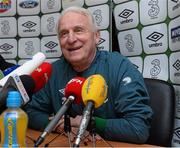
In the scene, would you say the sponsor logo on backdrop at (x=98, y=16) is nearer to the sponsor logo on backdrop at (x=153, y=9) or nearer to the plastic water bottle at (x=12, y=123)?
the sponsor logo on backdrop at (x=153, y=9)

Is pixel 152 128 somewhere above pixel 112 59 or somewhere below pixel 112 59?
below

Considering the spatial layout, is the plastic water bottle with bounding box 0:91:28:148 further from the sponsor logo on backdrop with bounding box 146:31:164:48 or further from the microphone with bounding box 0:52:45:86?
the sponsor logo on backdrop with bounding box 146:31:164:48

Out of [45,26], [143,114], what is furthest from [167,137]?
[45,26]

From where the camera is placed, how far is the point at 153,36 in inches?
85.3

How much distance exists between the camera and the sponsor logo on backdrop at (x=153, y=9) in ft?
7.04

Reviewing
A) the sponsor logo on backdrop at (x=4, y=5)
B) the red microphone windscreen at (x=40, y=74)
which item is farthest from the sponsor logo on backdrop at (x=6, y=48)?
the red microphone windscreen at (x=40, y=74)

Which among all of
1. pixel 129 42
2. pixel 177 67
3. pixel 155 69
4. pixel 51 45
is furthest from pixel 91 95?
pixel 51 45

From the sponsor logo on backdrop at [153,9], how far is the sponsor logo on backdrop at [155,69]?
0.28 m

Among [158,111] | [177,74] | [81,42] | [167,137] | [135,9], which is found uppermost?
[135,9]

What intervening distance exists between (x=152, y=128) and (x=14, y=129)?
94 cm

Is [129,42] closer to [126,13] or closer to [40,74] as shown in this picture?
[126,13]

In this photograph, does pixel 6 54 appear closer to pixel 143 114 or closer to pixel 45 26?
pixel 45 26

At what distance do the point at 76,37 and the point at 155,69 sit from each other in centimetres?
72

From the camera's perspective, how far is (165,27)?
2100mm
